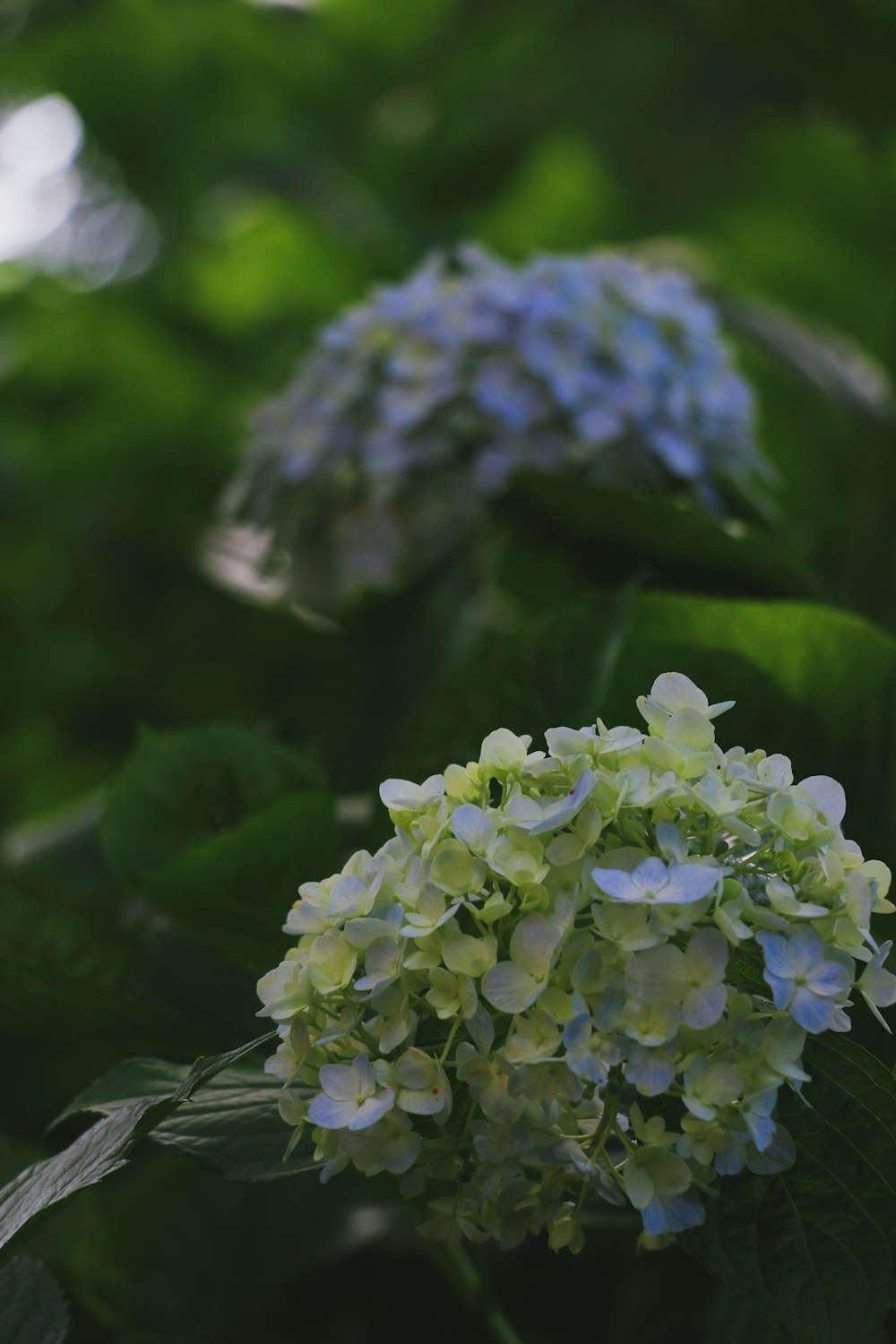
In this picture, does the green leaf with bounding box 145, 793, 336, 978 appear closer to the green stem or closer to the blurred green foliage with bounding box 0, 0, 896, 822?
the green stem

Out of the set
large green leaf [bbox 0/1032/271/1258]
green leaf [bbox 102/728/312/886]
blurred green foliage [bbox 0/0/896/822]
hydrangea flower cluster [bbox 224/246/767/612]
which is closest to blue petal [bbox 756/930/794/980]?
large green leaf [bbox 0/1032/271/1258]

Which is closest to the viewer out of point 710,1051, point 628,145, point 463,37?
point 710,1051

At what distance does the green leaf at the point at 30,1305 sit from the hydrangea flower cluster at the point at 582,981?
0.10 metres

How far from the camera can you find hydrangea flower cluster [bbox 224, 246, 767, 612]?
27.1 inches

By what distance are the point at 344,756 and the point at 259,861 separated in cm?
26

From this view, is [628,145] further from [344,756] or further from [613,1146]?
[613,1146]

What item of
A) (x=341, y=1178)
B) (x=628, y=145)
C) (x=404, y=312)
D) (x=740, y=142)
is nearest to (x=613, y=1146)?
(x=341, y=1178)

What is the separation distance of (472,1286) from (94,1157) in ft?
0.61

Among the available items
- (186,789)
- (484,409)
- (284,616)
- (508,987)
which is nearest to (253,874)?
(186,789)

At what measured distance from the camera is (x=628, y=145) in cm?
213

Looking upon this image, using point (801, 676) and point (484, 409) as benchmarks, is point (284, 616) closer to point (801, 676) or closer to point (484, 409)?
point (484, 409)

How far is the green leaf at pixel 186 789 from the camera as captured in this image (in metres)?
0.52

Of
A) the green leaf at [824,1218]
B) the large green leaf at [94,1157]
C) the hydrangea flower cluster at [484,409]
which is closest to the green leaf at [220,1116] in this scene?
the large green leaf at [94,1157]

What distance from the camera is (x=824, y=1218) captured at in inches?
13.1
